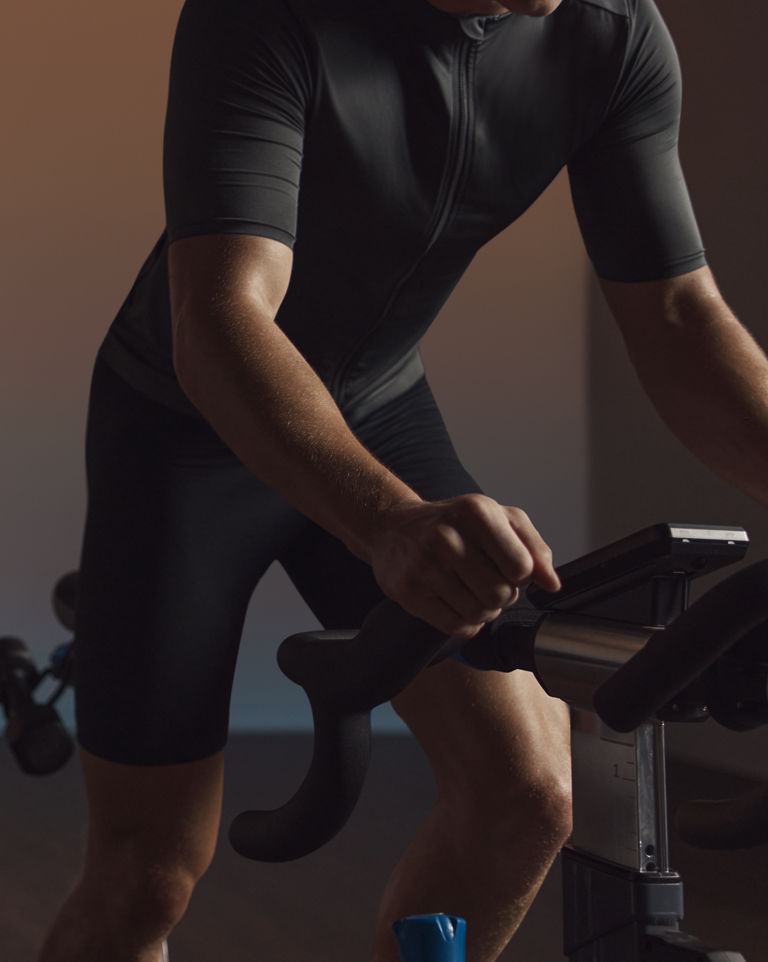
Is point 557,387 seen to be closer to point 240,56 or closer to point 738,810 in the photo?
point 240,56

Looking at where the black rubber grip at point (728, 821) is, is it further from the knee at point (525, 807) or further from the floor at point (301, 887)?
the floor at point (301, 887)

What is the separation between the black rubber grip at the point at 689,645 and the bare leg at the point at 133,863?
Answer: 0.84 metres

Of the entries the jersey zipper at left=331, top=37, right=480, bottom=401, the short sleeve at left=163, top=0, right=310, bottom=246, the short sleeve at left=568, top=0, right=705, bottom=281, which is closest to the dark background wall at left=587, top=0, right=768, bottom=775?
the short sleeve at left=568, top=0, right=705, bottom=281

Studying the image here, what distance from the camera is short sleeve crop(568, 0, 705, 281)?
1.28 m

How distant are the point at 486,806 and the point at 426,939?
2.05 feet

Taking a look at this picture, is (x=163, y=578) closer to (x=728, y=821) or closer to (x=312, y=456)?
(x=312, y=456)

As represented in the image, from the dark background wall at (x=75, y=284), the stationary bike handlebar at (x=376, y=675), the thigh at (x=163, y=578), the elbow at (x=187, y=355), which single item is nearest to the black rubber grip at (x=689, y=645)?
the stationary bike handlebar at (x=376, y=675)

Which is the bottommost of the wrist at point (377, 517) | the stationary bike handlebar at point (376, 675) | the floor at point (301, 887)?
the floor at point (301, 887)

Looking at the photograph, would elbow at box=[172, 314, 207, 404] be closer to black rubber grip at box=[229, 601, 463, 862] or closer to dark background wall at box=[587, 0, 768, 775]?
black rubber grip at box=[229, 601, 463, 862]

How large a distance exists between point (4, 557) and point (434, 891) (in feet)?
11.2

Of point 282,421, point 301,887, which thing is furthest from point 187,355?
point 301,887

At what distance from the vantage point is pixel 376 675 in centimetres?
66

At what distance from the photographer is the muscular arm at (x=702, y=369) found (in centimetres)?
113

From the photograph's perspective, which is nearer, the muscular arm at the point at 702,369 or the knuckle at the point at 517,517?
the knuckle at the point at 517,517
